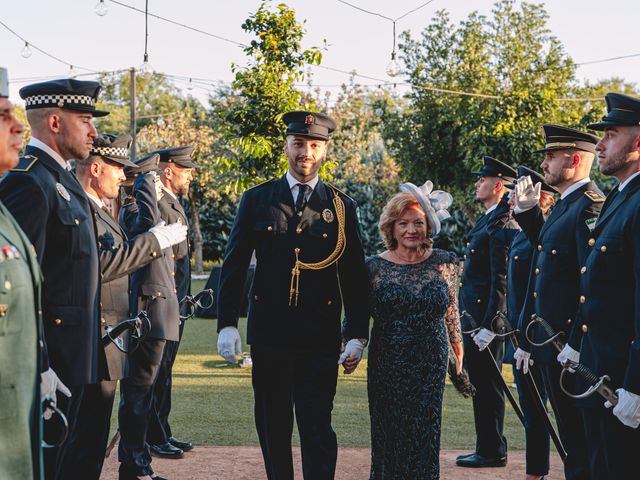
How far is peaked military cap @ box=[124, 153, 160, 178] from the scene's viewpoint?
6434 mm

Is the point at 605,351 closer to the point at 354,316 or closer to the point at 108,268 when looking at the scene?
the point at 354,316

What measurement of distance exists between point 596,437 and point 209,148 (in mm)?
29303

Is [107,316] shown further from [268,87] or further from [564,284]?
[268,87]

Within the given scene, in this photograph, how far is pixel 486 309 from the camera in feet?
21.3

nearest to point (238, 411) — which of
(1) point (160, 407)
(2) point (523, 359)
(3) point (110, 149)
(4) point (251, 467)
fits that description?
(1) point (160, 407)

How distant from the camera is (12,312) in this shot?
2.60 m

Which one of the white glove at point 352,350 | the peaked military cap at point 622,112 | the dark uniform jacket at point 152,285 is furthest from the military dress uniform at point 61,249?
the peaked military cap at point 622,112

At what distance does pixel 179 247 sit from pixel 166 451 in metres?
1.62

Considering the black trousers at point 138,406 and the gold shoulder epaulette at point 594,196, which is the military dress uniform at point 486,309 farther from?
the black trousers at point 138,406

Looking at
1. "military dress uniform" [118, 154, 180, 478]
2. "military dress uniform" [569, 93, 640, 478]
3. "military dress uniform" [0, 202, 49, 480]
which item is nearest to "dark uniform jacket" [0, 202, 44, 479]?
"military dress uniform" [0, 202, 49, 480]

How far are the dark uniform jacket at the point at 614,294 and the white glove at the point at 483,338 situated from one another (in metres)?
2.31

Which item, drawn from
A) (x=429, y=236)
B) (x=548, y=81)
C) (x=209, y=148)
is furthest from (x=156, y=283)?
(x=209, y=148)

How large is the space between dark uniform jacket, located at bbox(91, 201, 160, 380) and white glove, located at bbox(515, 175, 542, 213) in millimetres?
2407

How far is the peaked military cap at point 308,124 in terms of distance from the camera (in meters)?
4.91
